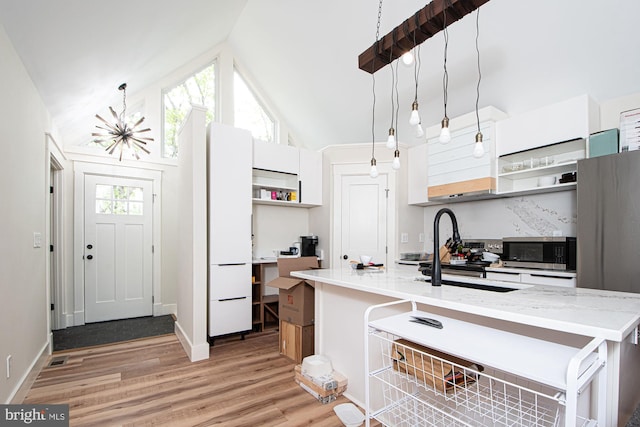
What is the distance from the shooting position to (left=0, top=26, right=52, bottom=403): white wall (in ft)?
6.66

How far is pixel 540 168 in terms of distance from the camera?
10.2ft

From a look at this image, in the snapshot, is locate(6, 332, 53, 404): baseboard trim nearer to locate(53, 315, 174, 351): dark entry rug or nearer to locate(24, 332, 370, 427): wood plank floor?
locate(24, 332, 370, 427): wood plank floor

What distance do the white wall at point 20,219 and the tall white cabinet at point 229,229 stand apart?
148cm

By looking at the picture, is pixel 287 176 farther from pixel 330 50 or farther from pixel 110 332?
pixel 110 332

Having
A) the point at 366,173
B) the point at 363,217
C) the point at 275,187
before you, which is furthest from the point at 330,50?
the point at 363,217

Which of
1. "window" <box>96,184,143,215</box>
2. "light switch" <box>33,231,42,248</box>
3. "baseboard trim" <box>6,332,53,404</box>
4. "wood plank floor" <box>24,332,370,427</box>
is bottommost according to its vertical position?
"wood plank floor" <box>24,332,370,427</box>

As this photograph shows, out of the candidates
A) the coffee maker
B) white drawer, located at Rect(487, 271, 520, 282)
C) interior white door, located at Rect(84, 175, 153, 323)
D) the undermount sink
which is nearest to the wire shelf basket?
the undermount sink

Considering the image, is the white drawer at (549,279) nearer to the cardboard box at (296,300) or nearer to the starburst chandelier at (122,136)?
the cardboard box at (296,300)

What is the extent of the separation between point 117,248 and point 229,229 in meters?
2.06

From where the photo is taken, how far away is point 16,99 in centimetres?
225

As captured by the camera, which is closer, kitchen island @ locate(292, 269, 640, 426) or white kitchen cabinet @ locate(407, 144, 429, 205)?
kitchen island @ locate(292, 269, 640, 426)

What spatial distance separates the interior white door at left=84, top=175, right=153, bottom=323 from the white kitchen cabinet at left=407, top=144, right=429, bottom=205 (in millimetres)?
3814

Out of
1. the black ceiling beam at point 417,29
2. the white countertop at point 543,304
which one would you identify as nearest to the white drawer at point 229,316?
the white countertop at point 543,304

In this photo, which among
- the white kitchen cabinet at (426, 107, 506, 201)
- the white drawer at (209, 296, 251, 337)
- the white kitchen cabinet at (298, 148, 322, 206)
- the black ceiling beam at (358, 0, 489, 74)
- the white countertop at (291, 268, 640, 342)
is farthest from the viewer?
the white kitchen cabinet at (298, 148, 322, 206)
